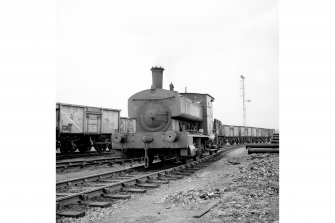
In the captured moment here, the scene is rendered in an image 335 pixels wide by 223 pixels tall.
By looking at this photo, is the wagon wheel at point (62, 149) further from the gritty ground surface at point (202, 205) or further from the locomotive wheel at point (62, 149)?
the gritty ground surface at point (202, 205)

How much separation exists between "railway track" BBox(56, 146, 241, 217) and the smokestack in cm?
258

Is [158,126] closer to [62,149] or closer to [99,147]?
[62,149]

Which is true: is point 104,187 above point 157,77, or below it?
below

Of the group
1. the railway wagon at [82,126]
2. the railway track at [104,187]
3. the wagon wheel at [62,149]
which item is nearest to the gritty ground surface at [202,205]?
the railway track at [104,187]

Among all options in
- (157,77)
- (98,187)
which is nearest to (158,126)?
(157,77)

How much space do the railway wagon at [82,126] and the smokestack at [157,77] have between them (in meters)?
4.63

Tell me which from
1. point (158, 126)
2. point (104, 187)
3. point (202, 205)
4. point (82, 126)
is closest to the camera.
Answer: point (202, 205)

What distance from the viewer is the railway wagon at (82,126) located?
1472 cm

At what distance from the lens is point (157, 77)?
9625mm

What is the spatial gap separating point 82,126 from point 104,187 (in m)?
10.4

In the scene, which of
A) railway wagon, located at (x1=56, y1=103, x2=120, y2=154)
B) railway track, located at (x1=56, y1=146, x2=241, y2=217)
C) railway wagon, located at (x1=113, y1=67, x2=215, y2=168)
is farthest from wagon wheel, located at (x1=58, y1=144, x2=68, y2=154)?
railway track, located at (x1=56, y1=146, x2=241, y2=217)
